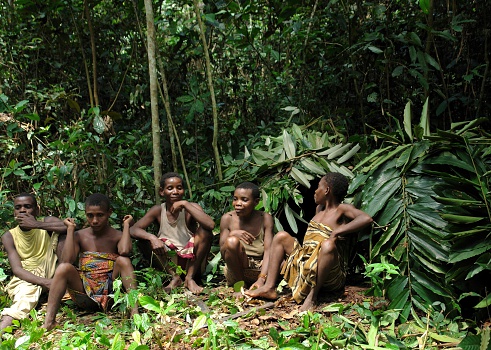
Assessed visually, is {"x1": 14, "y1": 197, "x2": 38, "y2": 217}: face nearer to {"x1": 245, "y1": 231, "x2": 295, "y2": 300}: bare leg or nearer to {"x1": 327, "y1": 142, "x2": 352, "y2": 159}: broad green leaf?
{"x1": 245, "y1": 231, "x2": 295, "y2": 300}: bare leg

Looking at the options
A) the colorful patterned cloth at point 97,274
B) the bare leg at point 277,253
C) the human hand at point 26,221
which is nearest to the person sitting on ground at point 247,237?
the bare leg at point 277,253

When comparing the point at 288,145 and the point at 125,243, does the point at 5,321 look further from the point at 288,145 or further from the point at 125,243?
the point at 288,145

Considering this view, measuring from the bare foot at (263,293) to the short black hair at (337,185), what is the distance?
951 millimetres

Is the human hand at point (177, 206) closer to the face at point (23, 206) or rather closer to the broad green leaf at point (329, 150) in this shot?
the face at point (23, 206)

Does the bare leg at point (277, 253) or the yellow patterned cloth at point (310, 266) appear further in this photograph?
the bare leg at point (277, 253)

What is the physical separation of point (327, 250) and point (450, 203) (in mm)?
969

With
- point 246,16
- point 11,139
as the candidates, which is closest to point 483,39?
point 246,16

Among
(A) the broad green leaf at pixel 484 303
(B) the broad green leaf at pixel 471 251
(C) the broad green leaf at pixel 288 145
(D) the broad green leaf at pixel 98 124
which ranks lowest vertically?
(A) the broad green leaf at pixel 484 303

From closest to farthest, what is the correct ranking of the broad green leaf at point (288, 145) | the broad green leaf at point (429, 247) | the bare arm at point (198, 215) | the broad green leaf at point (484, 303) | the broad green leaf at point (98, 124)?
the broad green leaf at point (484, 303)
the broad green leaf at point (429, 247)
the bare arm at point (198, 215)
the broad green leaf at point (288, 145)
the broad green leaf at point (98, 124)

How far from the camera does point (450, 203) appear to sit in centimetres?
399

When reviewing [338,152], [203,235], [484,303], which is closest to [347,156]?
[338,152]

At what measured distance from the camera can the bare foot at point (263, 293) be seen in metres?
4.66

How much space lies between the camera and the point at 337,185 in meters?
4.73

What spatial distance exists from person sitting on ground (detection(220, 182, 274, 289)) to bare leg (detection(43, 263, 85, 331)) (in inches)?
50.6
